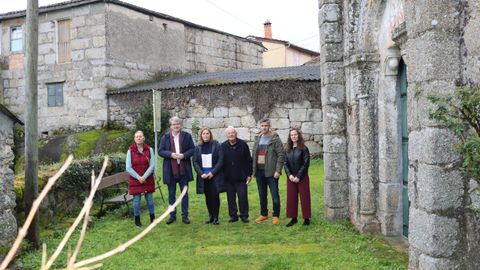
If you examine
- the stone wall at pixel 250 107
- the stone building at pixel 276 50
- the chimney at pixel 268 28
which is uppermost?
the chimney at pixel 268 28

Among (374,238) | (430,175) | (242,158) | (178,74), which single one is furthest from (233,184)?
(178,74)

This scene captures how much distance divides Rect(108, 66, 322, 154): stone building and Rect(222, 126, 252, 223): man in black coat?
7.29m

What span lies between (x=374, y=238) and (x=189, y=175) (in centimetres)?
307

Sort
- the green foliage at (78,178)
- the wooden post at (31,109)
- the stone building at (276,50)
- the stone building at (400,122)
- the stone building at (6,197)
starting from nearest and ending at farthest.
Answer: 1. the stone building at (400,122)
2. the stone building at (6,197)
3. the wooden post at (31,109)
4. the green foliage at (78,178)
5. the stone building at (276,50)

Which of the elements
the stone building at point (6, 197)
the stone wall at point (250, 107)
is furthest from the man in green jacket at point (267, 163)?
the stone wall at point (250, 107)

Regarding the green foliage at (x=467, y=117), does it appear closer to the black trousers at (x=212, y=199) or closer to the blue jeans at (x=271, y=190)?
the blue jeans at (x=271, y=190)

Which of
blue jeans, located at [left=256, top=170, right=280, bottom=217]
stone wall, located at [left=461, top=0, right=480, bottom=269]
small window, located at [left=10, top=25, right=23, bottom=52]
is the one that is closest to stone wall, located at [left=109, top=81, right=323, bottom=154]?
small window, located at [left=10, top=25, right=23, bottom=52]

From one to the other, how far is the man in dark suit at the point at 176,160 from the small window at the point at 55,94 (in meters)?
12.4

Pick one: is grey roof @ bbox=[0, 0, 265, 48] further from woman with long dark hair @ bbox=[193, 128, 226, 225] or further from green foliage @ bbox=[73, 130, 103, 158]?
woman with long dark hair @ bbox=[193, 128, 226, 225]

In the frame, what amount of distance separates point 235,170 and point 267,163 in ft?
1.79

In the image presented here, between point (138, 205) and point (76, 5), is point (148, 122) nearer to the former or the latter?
point (76, 5)

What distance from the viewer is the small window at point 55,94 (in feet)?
62.1

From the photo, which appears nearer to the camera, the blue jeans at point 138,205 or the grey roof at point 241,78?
the blue jeans at point 138,205

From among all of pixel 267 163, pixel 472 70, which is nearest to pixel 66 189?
pixel 267 163
